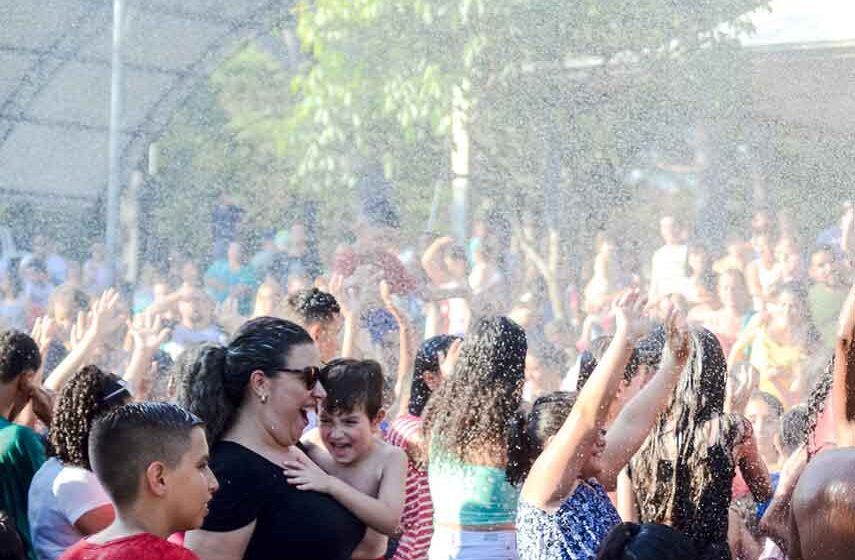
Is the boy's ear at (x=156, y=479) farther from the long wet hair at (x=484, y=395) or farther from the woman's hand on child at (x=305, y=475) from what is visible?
the long wet hair at (x=484, y=395)

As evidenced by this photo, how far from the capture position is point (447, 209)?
10.3 metres

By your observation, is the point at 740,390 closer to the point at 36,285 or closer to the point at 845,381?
the point at 845,381

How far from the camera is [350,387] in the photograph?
407 cm

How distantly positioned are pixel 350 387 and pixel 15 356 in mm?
1217

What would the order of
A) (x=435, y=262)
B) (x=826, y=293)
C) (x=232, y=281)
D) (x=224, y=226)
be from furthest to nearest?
→ 1. (x=224, y=226)
2. (x=232, y=281)
3. (x=435, y=262)
4. (x=826, y=293)

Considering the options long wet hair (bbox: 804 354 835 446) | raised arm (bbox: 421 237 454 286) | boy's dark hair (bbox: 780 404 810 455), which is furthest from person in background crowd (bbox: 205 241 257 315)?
long wet hair (bbox: 804 354 835 446)

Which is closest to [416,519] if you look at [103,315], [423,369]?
[423,369]

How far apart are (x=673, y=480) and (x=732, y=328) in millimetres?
3635

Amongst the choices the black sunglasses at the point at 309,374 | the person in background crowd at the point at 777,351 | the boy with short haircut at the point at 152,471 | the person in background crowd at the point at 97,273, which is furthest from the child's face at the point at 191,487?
the person in background crowd at the point at 97,273

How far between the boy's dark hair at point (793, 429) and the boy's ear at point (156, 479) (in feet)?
7.45

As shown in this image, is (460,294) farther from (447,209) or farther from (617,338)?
(617,338)

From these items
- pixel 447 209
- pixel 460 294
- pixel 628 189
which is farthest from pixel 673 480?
pixel 447 209

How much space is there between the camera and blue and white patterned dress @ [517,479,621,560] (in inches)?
136

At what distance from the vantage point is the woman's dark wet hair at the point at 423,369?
499 centimetres
